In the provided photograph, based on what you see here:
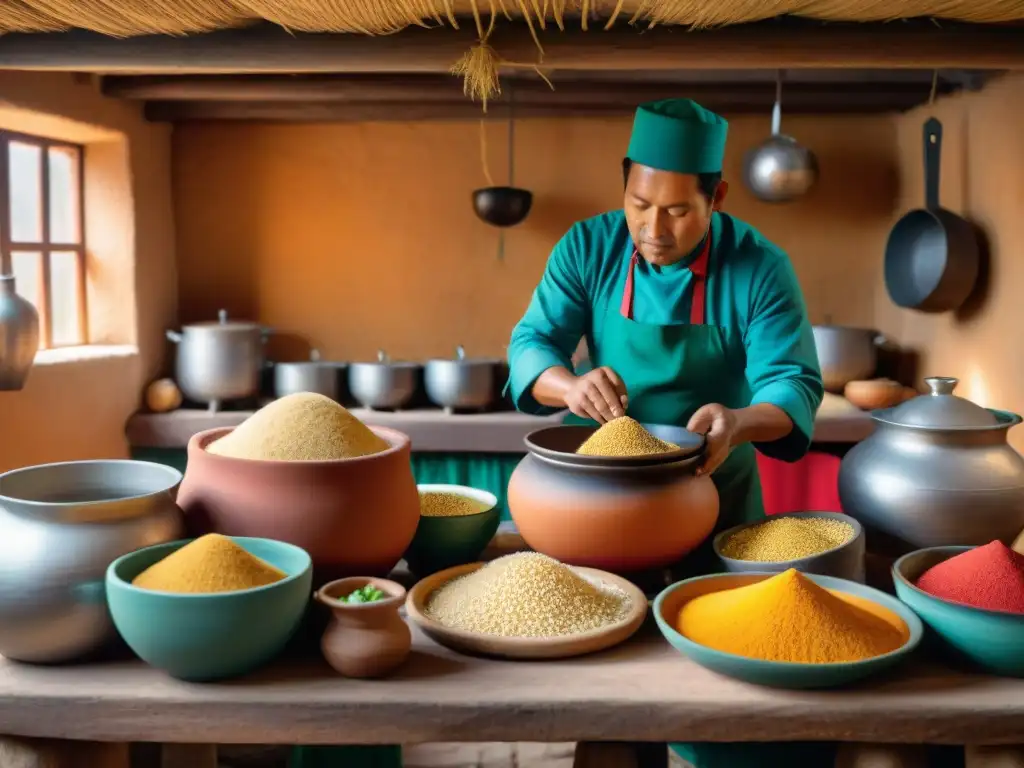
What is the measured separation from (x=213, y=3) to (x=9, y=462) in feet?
5.61

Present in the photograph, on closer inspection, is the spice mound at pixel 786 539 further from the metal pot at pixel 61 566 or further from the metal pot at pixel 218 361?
the metal pot at pixel 218 361

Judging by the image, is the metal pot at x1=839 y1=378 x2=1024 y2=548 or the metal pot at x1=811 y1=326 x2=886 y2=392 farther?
the metal pot at x1=811 y1=326 x2=886 y2=392

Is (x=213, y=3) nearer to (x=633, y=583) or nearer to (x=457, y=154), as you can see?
(x=633, y=583)

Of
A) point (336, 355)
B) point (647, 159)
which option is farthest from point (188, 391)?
point (647, 159)

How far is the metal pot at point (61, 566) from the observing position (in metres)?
1.03

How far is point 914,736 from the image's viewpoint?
1002mm

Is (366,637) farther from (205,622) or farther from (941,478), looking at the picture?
(941,478)

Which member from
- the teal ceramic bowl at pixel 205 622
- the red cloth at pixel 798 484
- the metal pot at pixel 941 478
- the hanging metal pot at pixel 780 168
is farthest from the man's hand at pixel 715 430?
the hanging metal pot at pixel 780 168

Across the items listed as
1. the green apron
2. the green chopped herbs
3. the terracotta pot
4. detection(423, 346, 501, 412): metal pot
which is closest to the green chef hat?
the green apron

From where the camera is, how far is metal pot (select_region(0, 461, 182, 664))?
1034mm

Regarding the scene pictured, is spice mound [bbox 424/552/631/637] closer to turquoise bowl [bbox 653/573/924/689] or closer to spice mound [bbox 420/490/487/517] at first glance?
turquoise bowl [bbox 653/573/924/689]

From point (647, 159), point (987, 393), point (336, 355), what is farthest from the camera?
point (336, 355)

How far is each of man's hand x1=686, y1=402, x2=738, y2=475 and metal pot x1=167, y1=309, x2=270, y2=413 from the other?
2.61 m

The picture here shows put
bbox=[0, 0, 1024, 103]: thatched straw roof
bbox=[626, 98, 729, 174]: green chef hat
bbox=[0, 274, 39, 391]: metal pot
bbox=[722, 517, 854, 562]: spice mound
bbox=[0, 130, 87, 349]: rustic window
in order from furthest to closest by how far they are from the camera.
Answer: bbox=[0, 130, 87, 349]: rustic window
bbox=[0, 274, 39, 391]: metal pot
bbox=[0, 0, 1024, 103]: thatched straw roof
bbox=[626, 98, 729, 174]: green chef hat
bbox=[722, 517, 854, 562]: spice mound
